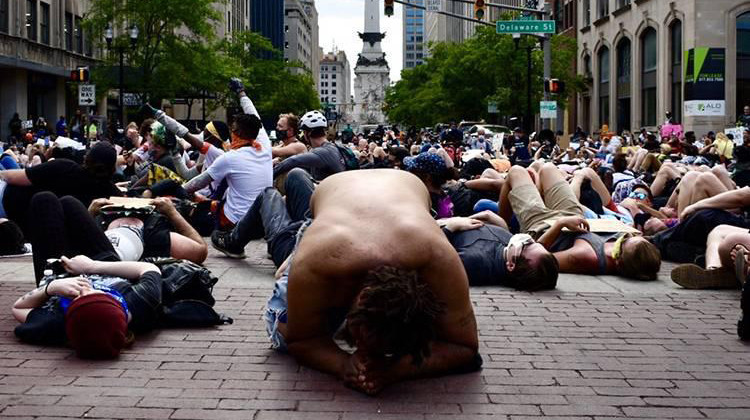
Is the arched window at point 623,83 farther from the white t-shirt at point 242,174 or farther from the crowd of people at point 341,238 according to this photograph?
the white t-shirt at point 242,174

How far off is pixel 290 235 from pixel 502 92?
41305 millimetres

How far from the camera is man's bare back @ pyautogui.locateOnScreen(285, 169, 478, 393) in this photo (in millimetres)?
5027

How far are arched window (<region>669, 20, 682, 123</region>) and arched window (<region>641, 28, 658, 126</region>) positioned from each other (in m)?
2.33

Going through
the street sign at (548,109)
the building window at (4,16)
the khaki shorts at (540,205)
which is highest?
the building window at (4,16)

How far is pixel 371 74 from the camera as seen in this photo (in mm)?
164000

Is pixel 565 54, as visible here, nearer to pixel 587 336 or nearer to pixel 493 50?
pixel 493 50

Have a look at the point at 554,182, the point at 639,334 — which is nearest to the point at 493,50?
the point at 554,182

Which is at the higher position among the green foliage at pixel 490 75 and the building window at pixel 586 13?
the building window at pixel 586 13

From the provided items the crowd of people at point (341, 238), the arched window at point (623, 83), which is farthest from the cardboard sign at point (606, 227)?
the arched window at point (623, 83)

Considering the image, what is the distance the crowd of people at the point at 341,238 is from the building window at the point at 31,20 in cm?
3179

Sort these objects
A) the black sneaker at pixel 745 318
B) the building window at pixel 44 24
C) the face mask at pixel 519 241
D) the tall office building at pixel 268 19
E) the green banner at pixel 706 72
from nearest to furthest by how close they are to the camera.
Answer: the black sneaker at pixel 745 318, the face mask at pixel 519 241, the green banner at pixel 706 72, the building window at pixel 44 24, the tall office building at pixel 268 19

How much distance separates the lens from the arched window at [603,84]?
57812 mm

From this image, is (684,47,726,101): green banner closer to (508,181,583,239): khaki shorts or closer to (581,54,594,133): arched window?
(581,54,594,133): arched window

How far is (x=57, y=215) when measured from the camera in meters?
6.70
